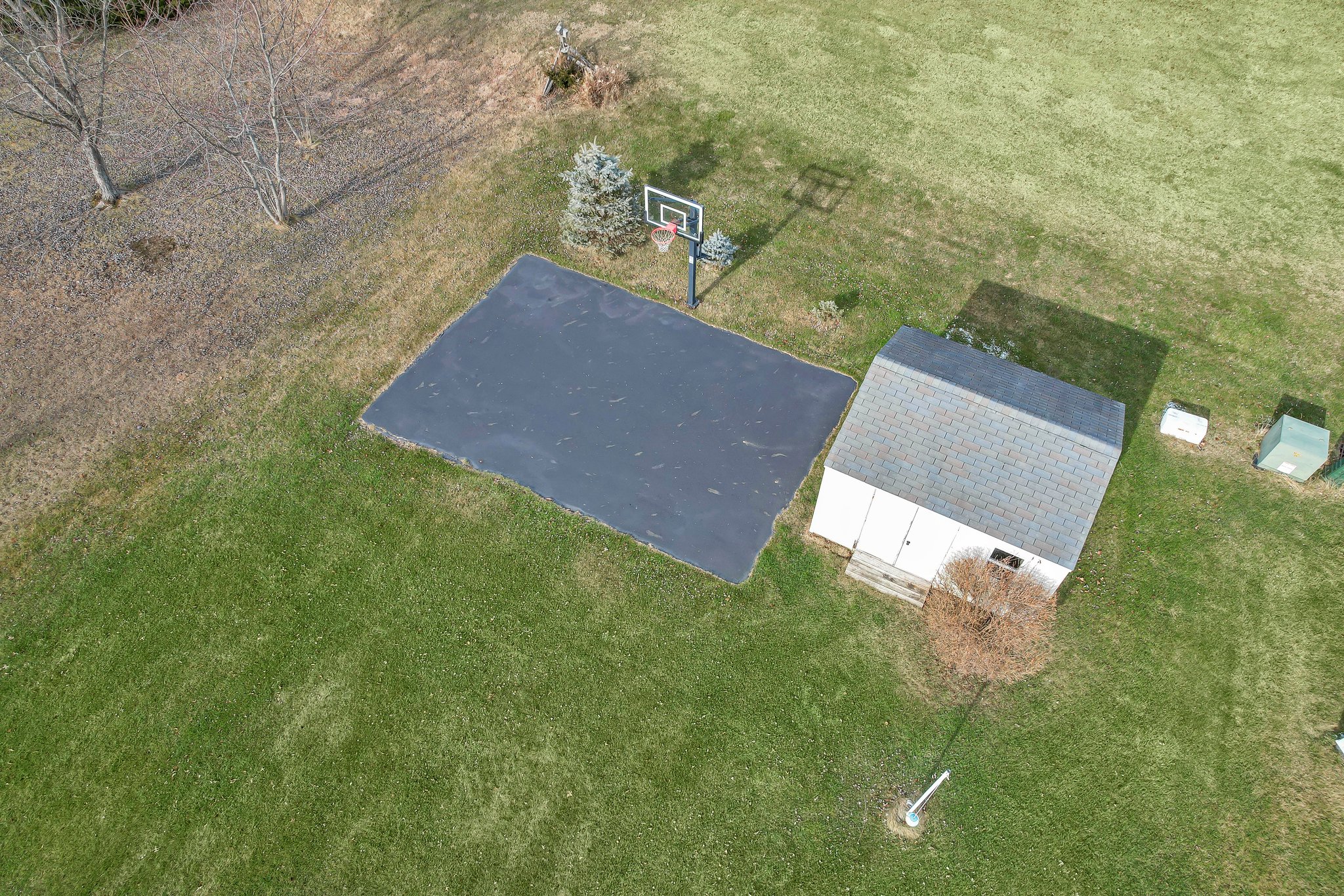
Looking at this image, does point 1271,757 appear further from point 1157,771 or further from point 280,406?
point 280,406

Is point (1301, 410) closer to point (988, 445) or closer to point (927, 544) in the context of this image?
point (988, 445)

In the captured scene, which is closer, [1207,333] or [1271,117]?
[1207,333]

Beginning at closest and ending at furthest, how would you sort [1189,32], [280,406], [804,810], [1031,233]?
[804,810], [280,406], [1031,233], [1189,32]

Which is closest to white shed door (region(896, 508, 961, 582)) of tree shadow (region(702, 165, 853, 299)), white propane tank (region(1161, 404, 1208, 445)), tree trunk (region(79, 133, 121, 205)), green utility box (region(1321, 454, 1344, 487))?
white propane tank (region(1161, 404, 1208, 445))

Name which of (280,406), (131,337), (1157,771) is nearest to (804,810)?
(1157,771)

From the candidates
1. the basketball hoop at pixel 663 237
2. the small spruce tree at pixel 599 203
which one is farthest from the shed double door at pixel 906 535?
the small spruce tree at pixel 599 203

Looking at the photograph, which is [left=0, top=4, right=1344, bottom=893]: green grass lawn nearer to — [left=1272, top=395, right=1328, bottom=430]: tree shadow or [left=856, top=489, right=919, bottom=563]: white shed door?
[left=1272, top=395, right=1328, bottom=430]: tree shadow

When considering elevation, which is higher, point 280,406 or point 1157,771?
point 280,406

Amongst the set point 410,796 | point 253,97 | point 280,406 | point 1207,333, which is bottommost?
point 410,796
